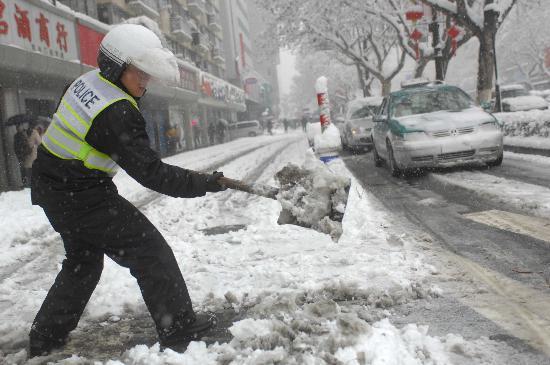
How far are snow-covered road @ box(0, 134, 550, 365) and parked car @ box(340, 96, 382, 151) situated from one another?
31.3 feet

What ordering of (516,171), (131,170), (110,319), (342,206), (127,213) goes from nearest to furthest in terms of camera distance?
(131,170) < (127,213) < (110,319) < (342,206) < (516,171)

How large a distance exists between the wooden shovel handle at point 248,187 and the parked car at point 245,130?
43.9 meters

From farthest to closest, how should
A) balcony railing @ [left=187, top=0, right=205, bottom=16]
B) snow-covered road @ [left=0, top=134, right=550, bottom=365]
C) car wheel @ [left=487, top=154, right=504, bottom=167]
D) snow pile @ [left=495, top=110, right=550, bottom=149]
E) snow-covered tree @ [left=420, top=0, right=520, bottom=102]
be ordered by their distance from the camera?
balcony railing @ [left=187, top=0, right=205, bottom=16]
snow-covered tree @ [left=420, top=0, right=520, bottom=102]
snow pile @ [left=495, top=110, right=550, bottom=149]
car wheel @ [left=487, top=154, right=504, bottom=167]
snow-covered road @ [left=0, top=134, right=550, bottom=365]

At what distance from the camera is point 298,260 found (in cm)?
415

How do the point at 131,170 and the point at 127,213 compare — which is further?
the point at 127,213

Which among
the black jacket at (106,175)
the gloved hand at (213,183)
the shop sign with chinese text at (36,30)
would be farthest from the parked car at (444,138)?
the shop sign with chinese text at (36,30)

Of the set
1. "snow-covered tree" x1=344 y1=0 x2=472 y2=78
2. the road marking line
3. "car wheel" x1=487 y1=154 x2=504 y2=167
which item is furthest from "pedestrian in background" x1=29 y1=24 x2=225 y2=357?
"snow-covered tree" x1=344 y1=0 x2=472 y2=78

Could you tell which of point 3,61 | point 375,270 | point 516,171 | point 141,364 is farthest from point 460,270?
point 3,61

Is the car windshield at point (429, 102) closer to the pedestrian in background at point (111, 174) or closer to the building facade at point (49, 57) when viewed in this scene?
the building facade at point (49, 57)

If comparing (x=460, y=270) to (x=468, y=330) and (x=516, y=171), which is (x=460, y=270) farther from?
(x=516, y=171)

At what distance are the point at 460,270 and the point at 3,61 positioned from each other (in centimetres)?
1060

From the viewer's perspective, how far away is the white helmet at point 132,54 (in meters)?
2.62

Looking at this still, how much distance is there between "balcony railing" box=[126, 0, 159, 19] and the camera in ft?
79.3

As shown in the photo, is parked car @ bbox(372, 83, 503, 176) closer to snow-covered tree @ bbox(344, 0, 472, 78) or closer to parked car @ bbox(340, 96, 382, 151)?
parked car @ bbox(340, 96, 382, 151)
